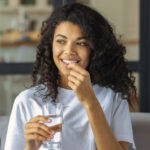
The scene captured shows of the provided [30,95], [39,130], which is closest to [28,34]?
[30,95]

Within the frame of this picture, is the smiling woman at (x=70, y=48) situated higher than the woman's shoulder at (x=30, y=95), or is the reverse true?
the smiling woman at (x=70, y=48)

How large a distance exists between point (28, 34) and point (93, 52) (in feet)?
3.66

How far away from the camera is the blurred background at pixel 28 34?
2.32m

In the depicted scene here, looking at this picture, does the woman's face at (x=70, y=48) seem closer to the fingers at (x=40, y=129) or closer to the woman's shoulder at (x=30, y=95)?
the woman's shoulder at (x=30, y=95)

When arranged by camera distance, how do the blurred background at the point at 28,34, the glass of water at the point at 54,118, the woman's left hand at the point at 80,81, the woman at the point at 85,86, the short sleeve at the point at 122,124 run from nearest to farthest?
1. the glass of water at the point at 54,118
2. the woman's left hand at the point at 80,81
3. the woman at the point at 85,86
4. the short sleeve at the point at 122,124
5. the blurred background at the point at 28,34

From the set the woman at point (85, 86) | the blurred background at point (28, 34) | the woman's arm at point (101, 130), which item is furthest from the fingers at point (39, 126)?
the blurred background at point (28, 34)

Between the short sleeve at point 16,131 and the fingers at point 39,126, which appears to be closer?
the fingers at point 39,126

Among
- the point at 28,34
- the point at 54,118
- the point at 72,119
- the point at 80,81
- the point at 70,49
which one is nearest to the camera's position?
the point at 54,118

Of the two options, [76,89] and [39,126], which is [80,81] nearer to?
[76,89]

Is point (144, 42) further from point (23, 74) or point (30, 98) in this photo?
point (30, 98)

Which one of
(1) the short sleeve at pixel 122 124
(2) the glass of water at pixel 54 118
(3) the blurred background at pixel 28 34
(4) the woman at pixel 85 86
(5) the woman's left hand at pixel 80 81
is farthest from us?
(3) the blurred background at pixel 28 34

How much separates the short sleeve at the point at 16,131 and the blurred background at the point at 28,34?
2.79 feet

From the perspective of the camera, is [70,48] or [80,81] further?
[70,48]

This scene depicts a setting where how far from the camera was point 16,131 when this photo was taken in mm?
1438
